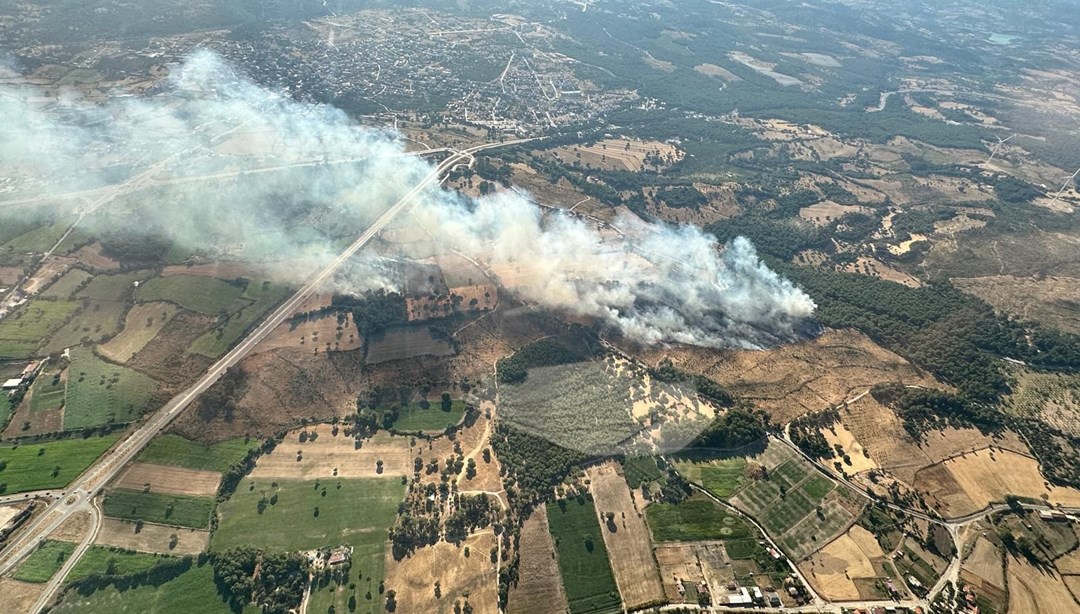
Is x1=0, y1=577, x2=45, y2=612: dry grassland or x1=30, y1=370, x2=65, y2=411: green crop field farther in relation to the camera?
x1=30, y1=370, x2=65, y2=411: green crop field

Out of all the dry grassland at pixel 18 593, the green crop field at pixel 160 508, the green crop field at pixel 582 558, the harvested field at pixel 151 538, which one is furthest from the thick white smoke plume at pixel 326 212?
the dry grassland at pixel 18 593

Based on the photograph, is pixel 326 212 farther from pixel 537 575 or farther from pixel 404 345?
pixel 537 575

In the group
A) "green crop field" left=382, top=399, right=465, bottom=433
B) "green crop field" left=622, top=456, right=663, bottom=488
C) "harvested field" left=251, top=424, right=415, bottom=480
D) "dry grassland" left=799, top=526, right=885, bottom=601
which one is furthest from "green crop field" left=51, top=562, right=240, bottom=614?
"dry grassland" left=799, top=526, right=885, bottom=601

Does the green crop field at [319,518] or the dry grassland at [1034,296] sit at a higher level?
the dry grassland at [1034,296]

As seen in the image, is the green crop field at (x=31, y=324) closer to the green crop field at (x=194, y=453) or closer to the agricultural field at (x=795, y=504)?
the green crop field at (x=194, y=453)

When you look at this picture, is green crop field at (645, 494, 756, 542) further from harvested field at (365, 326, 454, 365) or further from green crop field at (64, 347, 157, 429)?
green crop field at (64, 347, 157, 429)

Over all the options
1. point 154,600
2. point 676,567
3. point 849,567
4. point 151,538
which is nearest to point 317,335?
point 151,538
